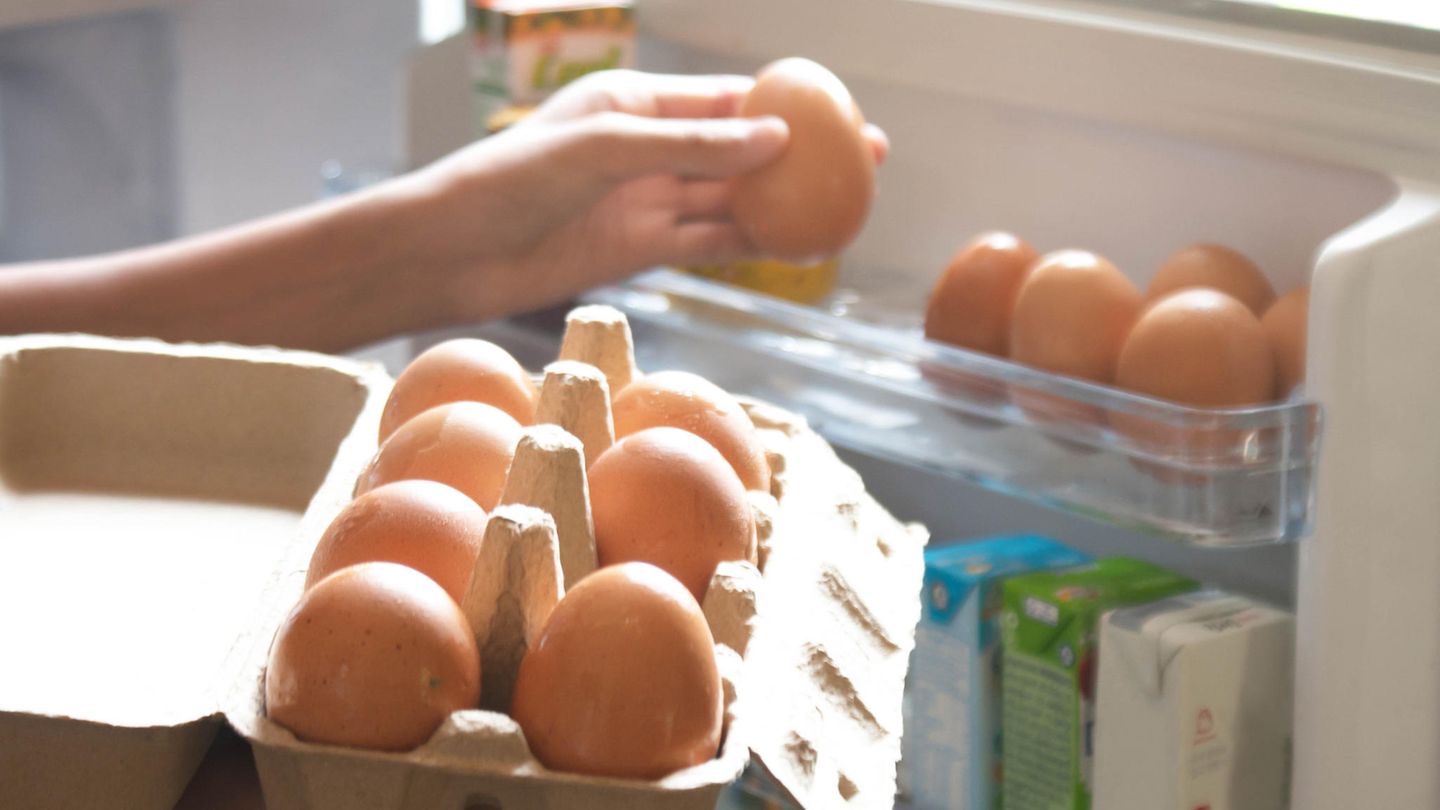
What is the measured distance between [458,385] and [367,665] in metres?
0.20

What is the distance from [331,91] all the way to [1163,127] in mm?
1042

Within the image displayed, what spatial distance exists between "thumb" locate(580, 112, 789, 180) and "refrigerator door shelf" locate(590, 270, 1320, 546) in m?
0.09

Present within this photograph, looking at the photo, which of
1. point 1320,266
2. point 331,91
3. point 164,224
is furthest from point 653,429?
point 164,224

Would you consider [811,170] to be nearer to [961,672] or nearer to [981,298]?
[981,298]

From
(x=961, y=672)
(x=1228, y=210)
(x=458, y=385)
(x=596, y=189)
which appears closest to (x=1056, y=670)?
(x=961, y=672)

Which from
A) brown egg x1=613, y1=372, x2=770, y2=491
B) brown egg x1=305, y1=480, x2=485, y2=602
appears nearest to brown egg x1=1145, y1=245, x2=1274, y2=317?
brown egg x1=613, y1=372, x2=770, y2=491

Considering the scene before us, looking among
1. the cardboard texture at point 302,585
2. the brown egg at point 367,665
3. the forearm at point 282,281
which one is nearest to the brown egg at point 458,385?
the cardboard texture at point 302,585

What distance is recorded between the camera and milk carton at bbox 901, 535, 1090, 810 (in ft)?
3.48

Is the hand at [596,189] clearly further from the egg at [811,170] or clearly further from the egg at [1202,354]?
the egg at [1202,354]

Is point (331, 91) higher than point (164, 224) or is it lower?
higher

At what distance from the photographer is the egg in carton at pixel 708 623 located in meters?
0.39

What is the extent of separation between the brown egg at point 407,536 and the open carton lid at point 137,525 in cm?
3

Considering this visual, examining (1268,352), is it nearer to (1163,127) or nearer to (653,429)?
(1163,127)

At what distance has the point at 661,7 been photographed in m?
1.39
